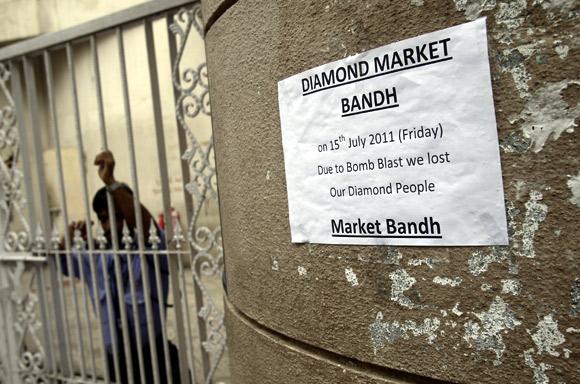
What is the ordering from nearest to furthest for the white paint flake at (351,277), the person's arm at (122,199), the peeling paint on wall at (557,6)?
the peeling paint on wall at (557,6)
the white paint flake at (351,277)
the person's arm at (122,199)

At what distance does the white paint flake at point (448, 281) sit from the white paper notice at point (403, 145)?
0.06 m

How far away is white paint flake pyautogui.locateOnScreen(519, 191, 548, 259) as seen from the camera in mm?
811

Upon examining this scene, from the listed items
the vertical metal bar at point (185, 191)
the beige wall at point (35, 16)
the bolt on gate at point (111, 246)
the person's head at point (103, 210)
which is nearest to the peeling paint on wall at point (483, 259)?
the bolt on gate at point (111, 246)

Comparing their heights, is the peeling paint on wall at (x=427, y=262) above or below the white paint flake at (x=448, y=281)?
above

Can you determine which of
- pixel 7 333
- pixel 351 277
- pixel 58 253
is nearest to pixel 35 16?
pixel 7 333

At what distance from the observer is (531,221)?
82 centimetres

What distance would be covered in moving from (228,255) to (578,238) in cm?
97

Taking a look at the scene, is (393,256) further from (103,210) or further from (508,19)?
(103,210)

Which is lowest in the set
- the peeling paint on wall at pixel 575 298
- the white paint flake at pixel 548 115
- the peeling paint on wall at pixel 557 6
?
the peeling paint on wall at pixel 575 298

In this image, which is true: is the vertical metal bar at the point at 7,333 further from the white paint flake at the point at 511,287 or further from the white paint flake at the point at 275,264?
the white paint flake at the point at 511,287

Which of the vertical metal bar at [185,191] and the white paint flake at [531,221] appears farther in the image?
the vertical metal bar at [185,191]

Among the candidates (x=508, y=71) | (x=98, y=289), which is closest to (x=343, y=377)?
(x=508, y=71)

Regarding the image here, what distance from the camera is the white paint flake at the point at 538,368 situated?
816 mm

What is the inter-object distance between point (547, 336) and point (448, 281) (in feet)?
0.53
